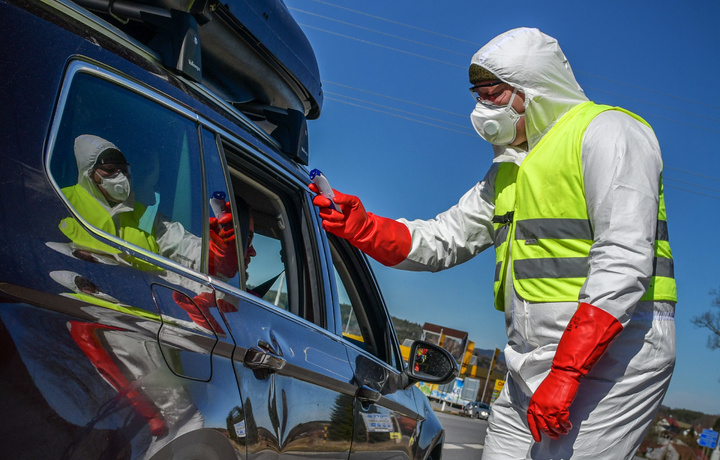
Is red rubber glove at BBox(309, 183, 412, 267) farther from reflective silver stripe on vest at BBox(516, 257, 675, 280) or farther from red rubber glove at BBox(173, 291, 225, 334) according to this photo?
red rubber glove at BBox(173, 291, 225, 334)

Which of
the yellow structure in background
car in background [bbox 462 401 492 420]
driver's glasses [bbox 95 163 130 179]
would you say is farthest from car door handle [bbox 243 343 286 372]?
the yellow structure in background

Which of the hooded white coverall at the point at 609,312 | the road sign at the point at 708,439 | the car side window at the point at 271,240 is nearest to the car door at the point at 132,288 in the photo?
the car side window at the point at 271,240

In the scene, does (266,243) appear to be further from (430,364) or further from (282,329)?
(430,364)

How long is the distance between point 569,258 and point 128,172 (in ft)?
4.76

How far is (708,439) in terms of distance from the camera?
36438mm

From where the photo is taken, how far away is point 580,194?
8.07ft

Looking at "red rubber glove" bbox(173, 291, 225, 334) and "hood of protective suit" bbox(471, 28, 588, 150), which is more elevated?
"hood of protective suit" bbox(471, 28, 588, 150)

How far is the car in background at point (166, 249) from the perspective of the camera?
1313 millimetres

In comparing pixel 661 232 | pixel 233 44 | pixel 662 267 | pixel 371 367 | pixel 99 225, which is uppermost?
pixel 233 44

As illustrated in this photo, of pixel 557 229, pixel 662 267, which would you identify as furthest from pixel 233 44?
pixel 662 267

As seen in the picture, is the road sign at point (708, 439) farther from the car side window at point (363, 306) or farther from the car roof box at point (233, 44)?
the car roof box at point (233, 44)

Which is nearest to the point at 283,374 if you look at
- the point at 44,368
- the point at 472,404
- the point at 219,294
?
the point at 219,294

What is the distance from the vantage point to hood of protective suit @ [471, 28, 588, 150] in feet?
8.96

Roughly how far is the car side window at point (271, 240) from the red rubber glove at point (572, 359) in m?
0.93
